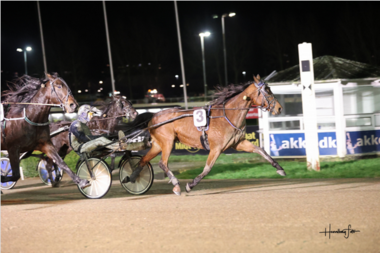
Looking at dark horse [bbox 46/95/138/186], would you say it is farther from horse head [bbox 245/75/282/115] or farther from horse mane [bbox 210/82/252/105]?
horse head [bbox 245/75/282/115]

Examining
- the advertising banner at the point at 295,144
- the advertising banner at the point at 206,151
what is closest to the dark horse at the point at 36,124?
the advertising banner at the point at 295,144

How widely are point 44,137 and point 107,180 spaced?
1.27 metres

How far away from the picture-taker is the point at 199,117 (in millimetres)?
7309

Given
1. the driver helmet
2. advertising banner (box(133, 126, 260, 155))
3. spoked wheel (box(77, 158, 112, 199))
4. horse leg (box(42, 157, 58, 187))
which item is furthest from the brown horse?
advertising banner (box(133, 126, 260, 155))

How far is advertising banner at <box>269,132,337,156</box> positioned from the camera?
1162 centimetres

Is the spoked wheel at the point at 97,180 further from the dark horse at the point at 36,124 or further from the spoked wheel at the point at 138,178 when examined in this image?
the spoked wheel at the point at 138,178

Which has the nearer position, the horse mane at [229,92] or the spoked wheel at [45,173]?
the horse mane at [229,92]

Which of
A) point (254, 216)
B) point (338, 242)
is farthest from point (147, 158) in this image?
point (338, 242)

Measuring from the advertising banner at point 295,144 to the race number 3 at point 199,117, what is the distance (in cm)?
529

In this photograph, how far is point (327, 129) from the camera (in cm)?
1166

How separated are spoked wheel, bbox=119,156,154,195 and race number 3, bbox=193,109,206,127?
1.21 m

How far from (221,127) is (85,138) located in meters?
2.28

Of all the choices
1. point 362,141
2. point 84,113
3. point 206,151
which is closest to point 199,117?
point 84,113

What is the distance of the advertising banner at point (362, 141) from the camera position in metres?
11.6
